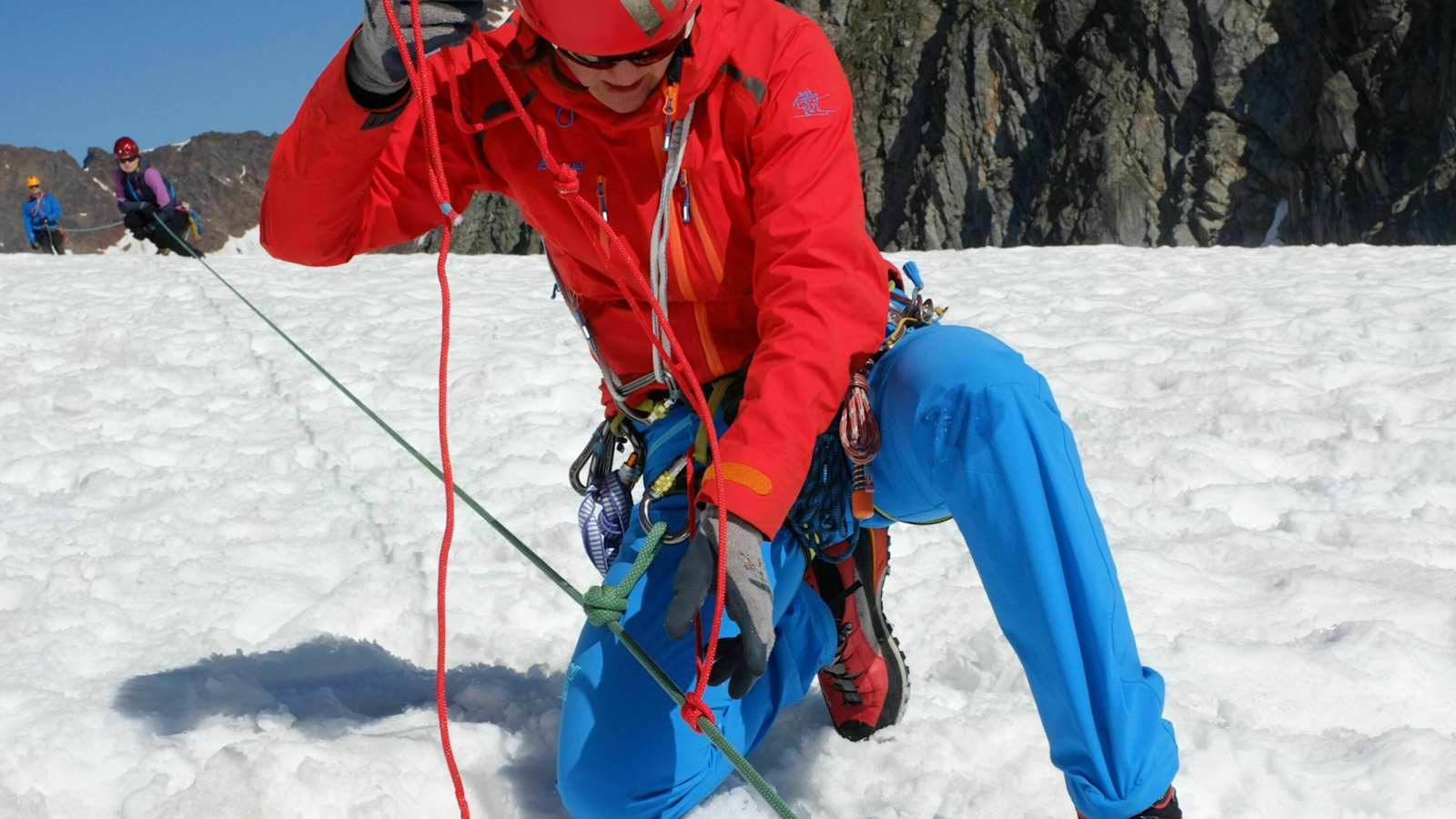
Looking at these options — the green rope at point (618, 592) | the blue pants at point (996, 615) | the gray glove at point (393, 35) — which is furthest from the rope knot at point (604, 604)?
the gray glove at point (393, 35)

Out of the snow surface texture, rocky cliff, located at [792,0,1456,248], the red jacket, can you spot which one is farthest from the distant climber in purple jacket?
rocky cliff, located at [792,0,1456,248]

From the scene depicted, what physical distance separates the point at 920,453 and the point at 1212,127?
53.2 meters

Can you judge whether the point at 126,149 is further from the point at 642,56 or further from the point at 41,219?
the point at 642,56

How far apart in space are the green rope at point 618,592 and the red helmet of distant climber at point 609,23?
33.8 inches

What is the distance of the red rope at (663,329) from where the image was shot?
5.71 ft

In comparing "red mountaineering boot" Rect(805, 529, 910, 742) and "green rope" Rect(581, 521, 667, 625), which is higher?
"green rope" Rect(581, 521, 667, 625)

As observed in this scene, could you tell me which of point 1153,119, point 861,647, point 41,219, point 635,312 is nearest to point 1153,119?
point 1153,119

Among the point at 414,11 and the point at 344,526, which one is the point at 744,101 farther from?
the point at 344,526

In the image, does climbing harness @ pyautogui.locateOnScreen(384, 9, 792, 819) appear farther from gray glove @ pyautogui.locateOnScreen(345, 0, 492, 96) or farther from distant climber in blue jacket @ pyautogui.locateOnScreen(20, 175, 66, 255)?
distant climber in blue jacket @ pyautogui.locateOnScreen(20, 175, 66, 255)

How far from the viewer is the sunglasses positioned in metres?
1.94

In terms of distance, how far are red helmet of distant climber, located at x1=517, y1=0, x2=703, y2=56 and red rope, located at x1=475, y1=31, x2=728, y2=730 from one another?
0.44ft

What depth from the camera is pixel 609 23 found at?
73.0 inches

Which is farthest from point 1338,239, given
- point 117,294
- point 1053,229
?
point 117,294

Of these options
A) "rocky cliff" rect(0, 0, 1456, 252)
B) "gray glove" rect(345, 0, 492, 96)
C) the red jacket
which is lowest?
"rocky cliff" rect(0, 0, 1456, 252)
